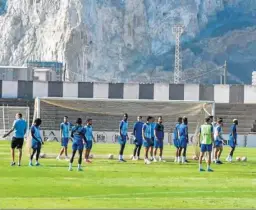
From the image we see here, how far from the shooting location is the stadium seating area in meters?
60.9

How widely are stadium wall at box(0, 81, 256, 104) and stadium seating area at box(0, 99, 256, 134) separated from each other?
1903 millimetres

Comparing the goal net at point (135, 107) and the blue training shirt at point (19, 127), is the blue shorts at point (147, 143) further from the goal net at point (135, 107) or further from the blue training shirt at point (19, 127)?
the blue training shirt at point (19, 127)

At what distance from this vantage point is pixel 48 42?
191 meters

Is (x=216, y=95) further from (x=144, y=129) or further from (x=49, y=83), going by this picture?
(x=144, y=129)

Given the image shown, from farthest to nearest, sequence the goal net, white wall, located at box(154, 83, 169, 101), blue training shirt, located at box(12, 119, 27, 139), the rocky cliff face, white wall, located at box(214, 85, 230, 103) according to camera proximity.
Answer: the rocky cliff face
white wall, located at box(154, 83, 169, 101)
white wall, located at box(214, 85, 230, 103)
the goal net
blue training shirt, located at box(12, 119, 27, 139)

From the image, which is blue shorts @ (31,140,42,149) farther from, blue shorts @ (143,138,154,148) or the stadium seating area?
the stadium seating area

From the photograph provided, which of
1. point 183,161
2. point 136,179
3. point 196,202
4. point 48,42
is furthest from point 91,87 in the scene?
point 48,42

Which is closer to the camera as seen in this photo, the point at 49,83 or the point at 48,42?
the point at 49,83

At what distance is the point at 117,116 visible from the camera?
74.3 metres

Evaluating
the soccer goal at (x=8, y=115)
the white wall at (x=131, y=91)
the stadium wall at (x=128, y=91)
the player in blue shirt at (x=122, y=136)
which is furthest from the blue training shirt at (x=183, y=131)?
the white wall at (x=131, y=91)

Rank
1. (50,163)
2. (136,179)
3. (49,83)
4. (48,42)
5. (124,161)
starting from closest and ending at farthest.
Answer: (136,179), (50,163), (124,161), (49,83), (48,42)

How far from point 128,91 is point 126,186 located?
216 ft

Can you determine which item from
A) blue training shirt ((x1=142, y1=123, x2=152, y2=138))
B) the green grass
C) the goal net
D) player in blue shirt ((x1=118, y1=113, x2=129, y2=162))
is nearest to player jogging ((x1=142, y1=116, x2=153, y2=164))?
blue training shirt ((x1=142, y1=123, x2=152, y2=138))

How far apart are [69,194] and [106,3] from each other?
17128 centimetres
